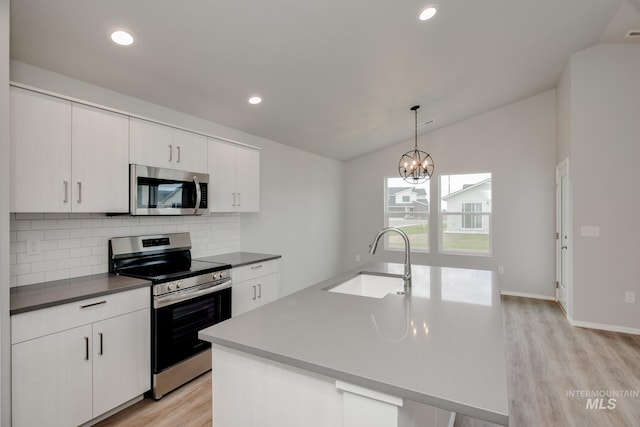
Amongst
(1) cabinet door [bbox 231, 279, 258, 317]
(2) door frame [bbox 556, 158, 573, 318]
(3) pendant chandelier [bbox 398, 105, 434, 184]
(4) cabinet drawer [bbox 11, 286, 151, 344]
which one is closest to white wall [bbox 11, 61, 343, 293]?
(1) cabinet door [bbox 231, 279, 258, 317]

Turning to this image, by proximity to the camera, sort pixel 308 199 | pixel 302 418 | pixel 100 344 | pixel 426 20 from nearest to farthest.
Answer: pixel 302 418 < pixel 100 344 < pixel 426 20 < pixel 308 199

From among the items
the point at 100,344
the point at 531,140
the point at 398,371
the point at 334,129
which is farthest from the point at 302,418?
the point at 531,140

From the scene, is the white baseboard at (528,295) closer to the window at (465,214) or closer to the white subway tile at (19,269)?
the window at (465,214)

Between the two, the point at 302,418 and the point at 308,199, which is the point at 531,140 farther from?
the point at 302,418

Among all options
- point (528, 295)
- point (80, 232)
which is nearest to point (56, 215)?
point (80, 232)

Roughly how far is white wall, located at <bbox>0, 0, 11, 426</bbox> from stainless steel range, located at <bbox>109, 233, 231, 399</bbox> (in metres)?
0.78

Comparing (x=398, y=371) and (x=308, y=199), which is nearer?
(x=398, y=371)

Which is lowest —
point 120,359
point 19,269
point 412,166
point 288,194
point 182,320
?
point 120,359

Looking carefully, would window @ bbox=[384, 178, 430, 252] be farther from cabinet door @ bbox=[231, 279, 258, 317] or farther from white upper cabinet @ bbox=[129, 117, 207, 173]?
white upper cabinet @ bbox=[129, 117, 207, 173]

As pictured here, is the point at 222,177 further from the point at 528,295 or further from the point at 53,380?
the point at 528,295

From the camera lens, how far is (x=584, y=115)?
393cm

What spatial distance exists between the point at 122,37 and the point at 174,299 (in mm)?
1819

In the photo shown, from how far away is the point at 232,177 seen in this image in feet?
11.3

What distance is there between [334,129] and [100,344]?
3693 millimetres
